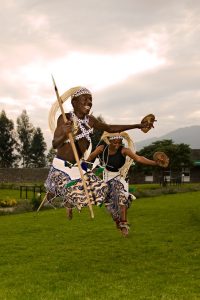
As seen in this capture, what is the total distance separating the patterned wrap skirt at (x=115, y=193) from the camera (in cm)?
815

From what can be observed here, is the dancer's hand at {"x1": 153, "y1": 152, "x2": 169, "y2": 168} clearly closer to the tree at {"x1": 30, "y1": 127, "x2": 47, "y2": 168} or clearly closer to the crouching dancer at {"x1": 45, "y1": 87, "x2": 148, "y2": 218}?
the crouching dancer at {"x1": 45, "y1": 87, "x2": 148, "y2": 218}

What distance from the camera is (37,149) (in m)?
98.5

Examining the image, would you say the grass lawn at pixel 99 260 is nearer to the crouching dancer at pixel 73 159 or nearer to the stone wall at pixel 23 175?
the crouching dancer at pixel 73 159

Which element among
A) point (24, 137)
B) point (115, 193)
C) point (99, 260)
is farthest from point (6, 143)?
point (115, 193)

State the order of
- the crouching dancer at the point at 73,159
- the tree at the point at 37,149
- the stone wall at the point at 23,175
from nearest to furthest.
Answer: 1. the crouching dancer at the point at 73,159
2. the stone wall at the point at 23,175
3. the tree at the point at 37,149

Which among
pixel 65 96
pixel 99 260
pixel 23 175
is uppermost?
pixel 65 96

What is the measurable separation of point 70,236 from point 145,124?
10.5 m

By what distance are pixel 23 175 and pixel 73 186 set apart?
200ft

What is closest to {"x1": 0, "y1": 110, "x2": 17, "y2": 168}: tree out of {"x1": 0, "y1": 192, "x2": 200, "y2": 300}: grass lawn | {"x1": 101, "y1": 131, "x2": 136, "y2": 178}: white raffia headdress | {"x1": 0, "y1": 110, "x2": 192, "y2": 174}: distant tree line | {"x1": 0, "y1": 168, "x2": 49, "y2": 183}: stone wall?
{"x1": 0, "y1": 110, "x2": 192, "y2": 174}: distant tree line

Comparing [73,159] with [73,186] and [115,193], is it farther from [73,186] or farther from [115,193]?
[115,193]

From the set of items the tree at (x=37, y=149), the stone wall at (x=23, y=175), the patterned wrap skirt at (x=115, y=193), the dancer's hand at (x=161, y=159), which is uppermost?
the tree at (x=37, y=149)

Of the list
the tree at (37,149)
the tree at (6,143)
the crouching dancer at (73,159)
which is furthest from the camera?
the tree at (37,149)

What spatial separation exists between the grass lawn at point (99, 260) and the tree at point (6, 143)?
67047mm

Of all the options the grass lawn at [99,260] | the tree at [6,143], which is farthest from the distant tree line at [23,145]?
the grass lawn at [99,260]
